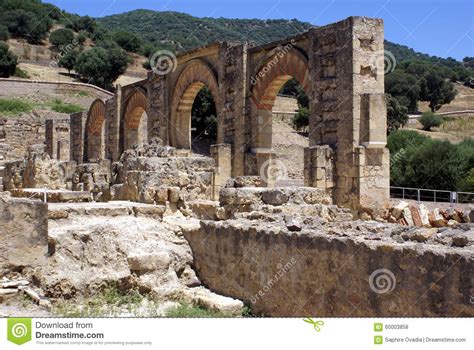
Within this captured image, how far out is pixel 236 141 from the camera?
15258 mm

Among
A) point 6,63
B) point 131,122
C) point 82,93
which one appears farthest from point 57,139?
point 6,63

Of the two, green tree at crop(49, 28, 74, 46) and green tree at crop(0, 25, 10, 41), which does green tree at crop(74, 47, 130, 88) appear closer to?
green tree at crop(49, 28, 74, 46)

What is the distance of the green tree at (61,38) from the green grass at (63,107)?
2422 centimetres

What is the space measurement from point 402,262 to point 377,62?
854cm

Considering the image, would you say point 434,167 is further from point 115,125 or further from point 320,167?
point 115,125

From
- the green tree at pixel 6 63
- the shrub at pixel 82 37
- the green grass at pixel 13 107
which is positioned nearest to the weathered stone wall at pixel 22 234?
the green grass at pixel 13 107

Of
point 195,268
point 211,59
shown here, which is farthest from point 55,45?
point 195,268

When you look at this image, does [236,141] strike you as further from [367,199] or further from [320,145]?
[367,199]

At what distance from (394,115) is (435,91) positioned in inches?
625

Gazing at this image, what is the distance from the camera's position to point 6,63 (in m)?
42.2

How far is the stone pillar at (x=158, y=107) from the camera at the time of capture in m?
18.9

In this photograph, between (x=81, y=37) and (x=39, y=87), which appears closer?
(x=39, y=87)

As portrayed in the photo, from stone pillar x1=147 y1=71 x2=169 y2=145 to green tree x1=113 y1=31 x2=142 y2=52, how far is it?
42179 millimetres

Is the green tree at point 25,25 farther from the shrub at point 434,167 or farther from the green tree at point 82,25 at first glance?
the shrub at point 434,167
